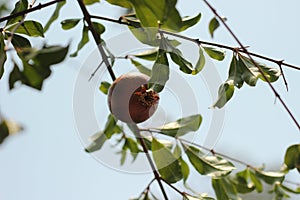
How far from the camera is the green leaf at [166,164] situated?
34.3 inches

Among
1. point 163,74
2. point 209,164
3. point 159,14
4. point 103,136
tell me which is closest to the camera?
point 159,14

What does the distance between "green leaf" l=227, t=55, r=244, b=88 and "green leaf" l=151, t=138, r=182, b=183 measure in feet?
0.66

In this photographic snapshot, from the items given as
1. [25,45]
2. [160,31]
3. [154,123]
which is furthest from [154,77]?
[154,123]

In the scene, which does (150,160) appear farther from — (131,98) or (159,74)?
(159,74)

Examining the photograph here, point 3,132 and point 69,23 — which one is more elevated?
point 69,23

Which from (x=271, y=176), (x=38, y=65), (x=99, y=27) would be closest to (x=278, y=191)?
(x=271, y=176)

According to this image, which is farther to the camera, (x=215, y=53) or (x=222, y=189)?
(x=222, y=189)

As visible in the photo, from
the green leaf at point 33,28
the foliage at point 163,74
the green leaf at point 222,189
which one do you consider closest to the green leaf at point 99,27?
the foliage at point 163,74

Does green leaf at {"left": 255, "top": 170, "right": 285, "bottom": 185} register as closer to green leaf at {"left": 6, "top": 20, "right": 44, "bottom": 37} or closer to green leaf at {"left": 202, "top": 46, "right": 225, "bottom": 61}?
green leaf at {"left": 202, "top": 46, "right": 225, "bottom": 61}

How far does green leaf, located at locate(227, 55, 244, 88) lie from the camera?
755 millimetres

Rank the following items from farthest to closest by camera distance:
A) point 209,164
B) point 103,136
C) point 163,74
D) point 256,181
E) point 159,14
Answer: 1. point 256,181
2. point 103,136
3. point 209,164
4. point 163,74
5. point 159,14

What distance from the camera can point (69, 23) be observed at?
3.05 ft

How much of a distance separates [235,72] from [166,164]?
22cm

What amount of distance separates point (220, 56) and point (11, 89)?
0.39 m
